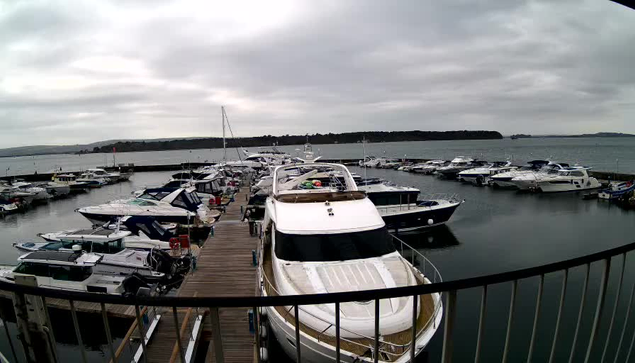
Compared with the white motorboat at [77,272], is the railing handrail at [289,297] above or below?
above

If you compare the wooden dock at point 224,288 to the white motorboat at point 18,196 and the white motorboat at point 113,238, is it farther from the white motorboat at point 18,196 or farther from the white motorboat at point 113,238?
the white motorboat at point 18,196

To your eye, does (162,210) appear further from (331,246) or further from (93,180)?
(93,180)

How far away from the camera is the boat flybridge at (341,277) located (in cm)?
534

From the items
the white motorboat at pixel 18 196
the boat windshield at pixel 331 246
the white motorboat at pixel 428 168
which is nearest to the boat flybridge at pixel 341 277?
the boat windshield at pixel 331 246

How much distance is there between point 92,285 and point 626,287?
18775 millimetres

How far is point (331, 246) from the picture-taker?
7387 mm

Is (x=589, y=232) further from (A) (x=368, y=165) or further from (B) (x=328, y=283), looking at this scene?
(A) (x=368, y=165)

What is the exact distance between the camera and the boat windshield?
7289 mm

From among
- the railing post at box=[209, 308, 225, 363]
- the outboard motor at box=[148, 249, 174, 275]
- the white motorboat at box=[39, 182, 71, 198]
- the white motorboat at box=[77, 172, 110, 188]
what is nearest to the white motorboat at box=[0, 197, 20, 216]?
the white motorboat at box=[39, 182, 71, 198]

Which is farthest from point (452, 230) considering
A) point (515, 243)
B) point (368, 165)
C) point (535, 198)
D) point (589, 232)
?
point (368, 165)

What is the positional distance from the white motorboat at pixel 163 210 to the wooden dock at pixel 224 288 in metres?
3.88

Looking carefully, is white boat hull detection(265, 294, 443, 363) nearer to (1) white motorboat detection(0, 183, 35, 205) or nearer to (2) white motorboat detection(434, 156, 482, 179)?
(1) white motorboat detection(0, 183, 35, 205)

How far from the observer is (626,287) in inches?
474

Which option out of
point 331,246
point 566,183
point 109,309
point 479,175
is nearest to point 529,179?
point 566,183
